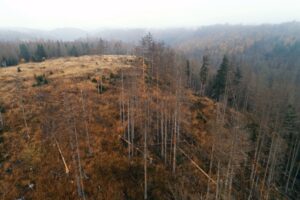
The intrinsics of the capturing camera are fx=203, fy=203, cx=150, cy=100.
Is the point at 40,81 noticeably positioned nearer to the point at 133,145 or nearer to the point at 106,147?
the point at 106,147

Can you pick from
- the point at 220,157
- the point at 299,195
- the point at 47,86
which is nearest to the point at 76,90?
the point at 47,86

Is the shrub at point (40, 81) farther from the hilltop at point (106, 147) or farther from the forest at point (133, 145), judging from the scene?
the forest at point (133, 145)

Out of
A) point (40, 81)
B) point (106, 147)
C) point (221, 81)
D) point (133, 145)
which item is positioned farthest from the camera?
point (221, 81)

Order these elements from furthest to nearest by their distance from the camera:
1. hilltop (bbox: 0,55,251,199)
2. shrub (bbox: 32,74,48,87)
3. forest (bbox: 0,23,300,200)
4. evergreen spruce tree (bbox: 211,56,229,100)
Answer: evergreen spruce tree (bbox: 211,56,229,100) → shrub (bbox: 32,74,48,87) → forest (bbox: 0,23,300,200) → hilltop (bbox: 0,55,251,199)

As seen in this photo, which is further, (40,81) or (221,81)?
(221,81)

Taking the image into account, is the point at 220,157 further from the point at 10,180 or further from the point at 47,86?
the point at 47,86

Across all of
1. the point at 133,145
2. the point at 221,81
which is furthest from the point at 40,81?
the point at 221,81

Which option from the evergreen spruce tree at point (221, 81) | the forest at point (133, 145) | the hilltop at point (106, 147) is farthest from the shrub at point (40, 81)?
the evergreen spruce tree at point (221, 81)

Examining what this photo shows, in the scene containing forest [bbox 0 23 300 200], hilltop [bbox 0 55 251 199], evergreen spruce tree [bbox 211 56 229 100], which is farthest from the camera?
evergreen spruce tree [bbox 211 56 229 100]

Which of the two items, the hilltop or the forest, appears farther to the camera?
the forest

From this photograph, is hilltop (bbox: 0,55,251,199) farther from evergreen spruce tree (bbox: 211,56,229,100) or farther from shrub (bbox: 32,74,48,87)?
evergreen spruce tree (bbox: 211,56,229,100)

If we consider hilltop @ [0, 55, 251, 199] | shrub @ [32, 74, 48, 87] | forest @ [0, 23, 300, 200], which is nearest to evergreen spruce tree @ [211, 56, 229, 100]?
forest @ [0, 23, 300, 200]
